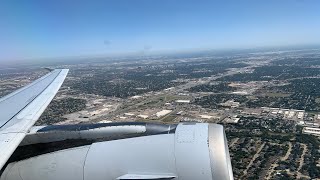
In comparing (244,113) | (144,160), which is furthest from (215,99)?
(144,160)

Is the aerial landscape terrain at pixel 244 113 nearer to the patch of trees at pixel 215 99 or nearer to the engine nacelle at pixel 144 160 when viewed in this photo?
the patch of trees at pixel 215 99

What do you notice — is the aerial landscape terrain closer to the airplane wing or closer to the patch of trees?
the patch of trees

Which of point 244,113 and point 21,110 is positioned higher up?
point 21,110

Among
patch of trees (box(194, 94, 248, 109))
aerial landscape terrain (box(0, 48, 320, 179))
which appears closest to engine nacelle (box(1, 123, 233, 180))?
aerial landscape terrain (box(0, 48, 320, 179))

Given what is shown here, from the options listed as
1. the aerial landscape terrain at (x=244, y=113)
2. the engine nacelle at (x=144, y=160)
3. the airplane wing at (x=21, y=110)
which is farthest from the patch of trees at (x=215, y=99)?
A: the engine nacelle at (x=144, y=160)

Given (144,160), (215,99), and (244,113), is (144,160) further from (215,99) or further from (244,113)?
(215,99)

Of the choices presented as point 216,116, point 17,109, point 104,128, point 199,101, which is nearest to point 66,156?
point 104,128
